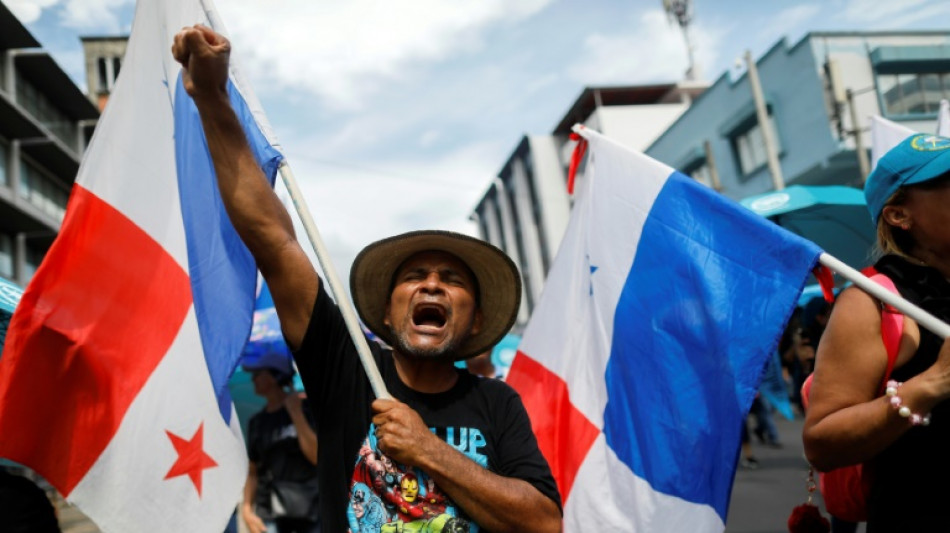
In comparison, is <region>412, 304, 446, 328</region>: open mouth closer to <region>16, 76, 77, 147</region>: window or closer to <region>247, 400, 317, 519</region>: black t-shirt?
<region>247, 400, 317, 519</region>: black t-shirt

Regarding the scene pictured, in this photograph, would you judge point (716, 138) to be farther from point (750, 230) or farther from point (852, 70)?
point (750, 230)

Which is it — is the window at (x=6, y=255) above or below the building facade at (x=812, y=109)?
above

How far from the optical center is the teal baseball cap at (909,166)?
1968mm

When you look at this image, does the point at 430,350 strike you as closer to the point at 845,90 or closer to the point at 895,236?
the point at 895,236

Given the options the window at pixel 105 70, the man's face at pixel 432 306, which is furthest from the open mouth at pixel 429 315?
the window at pixel 105 70

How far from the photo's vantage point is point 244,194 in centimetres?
198

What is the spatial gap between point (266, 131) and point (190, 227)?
565 mm

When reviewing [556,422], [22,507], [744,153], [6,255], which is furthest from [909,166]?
Answer: [6,255]

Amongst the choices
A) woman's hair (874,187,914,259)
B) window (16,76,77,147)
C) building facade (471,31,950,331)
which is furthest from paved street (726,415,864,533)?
window (16,76,77,147)

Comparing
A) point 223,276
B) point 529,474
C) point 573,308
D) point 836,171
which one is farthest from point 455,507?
point 836,171

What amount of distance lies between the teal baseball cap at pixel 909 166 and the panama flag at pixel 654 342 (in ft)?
2.06

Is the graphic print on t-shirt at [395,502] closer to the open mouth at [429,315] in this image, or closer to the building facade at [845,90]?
the open mouth at [429,315]

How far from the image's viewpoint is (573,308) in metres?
3.72

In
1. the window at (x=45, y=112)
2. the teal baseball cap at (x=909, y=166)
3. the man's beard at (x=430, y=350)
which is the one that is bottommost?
the man's beard at (x=430, y=350)
